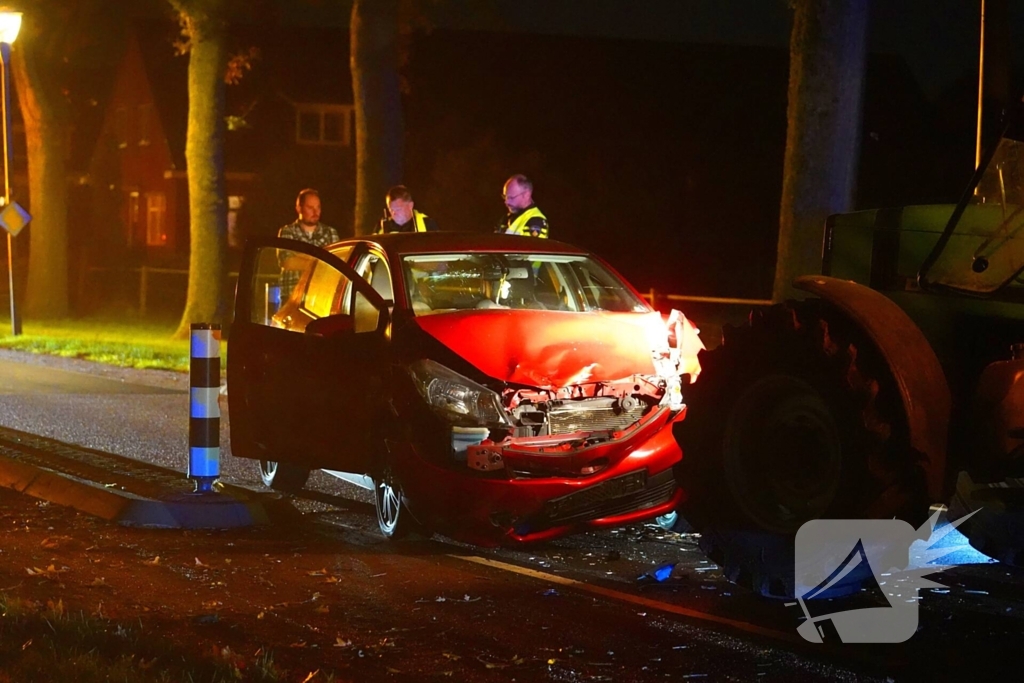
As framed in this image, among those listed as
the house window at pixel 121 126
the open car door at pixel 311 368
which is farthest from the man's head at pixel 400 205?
the house window at pixel 121 126

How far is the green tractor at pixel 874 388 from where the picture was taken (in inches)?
231

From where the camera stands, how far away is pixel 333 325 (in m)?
8.72

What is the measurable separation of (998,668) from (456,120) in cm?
4357

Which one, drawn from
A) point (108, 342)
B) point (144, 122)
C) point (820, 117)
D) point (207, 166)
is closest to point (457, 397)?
point (820, 117)

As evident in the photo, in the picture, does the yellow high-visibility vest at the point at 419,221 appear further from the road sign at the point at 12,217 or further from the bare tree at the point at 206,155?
the road sign at the point at 12,217

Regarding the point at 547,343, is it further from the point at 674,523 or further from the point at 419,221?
the point at 419,221

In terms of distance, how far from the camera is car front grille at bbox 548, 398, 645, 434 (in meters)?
7.89

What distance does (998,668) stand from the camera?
597 centimetres

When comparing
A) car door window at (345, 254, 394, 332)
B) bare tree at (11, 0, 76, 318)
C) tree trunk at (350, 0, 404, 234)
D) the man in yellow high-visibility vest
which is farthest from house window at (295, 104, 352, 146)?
car door window at (345, 254, 394, 332)

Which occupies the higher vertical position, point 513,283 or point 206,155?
point 206,155

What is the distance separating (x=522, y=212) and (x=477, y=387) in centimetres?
411

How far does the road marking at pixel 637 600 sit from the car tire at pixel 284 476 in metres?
2.26

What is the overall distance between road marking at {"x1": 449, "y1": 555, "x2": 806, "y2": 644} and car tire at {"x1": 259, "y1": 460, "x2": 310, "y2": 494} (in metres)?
2.26

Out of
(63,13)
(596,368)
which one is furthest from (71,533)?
(63,13)
